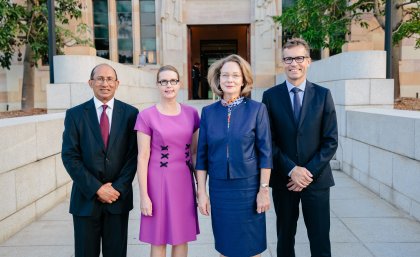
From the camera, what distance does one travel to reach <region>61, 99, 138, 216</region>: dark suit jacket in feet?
10.1

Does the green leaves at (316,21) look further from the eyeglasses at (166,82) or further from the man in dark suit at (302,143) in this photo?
the eyeglasses at (166,82)

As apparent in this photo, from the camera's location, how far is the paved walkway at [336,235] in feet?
14.2

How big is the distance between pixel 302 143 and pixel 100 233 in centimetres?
186

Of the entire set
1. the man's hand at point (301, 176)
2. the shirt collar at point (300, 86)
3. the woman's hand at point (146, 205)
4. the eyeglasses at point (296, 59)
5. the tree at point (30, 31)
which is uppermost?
the tree at point (30, 31)

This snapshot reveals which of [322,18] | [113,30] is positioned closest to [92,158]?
[322,18]

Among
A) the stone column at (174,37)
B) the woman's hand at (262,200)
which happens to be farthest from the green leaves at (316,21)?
the woman's hand at (262,200)

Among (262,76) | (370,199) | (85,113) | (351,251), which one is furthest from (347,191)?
(262,76)

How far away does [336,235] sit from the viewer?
480 centimetres

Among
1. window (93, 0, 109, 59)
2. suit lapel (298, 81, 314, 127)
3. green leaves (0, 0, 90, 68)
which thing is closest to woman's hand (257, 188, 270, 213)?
suit lapel (298, 81, 314, 127)

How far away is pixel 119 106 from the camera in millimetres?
3271

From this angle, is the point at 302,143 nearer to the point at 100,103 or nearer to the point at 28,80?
the point at 100,103

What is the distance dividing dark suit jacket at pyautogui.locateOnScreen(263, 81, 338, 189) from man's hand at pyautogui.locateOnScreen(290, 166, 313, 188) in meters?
0.05

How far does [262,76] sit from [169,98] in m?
17.0

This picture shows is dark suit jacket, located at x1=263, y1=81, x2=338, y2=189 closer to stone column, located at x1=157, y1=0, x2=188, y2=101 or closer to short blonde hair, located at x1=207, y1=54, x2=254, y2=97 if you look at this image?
short blonde hair, located at x1=207, y1=54, x2=254, y2=97
